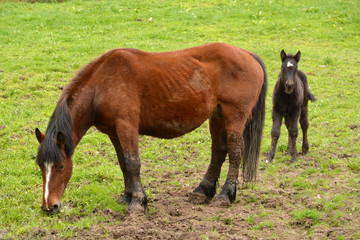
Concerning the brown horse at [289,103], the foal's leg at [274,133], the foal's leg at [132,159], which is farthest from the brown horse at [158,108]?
the brown horse at [289,103]

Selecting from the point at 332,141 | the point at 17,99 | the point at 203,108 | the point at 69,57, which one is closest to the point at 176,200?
the point at 203,108

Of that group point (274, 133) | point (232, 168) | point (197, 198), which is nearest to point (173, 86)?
point (232, 168)

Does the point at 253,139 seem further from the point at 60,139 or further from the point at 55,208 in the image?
the point at 55,208

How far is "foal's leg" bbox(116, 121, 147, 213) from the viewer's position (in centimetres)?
682

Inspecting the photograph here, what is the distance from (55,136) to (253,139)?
3.22 meters

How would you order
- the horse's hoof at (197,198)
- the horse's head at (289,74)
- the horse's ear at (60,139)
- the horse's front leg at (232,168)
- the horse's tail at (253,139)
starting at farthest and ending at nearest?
1. the horse's head at (289,74)
2. the horse's tail at (253,139)
3. the horse's hoof at (197,198)
4. the horse's front leg at (232,168)
5. the horse's ear at (60,139)

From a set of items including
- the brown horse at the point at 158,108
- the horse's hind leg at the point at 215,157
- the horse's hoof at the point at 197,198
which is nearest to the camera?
the brown horse at the point at 158,108

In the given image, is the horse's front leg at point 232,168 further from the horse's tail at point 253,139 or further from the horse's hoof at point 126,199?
the horse's hoof at point 126,199

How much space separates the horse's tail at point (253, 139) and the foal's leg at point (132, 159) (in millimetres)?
1888

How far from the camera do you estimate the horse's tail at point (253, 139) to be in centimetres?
790

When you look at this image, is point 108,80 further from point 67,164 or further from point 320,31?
point 320,31

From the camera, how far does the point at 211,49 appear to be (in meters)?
7.56

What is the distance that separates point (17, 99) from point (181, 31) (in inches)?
375

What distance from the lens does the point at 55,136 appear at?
6.42 metres
